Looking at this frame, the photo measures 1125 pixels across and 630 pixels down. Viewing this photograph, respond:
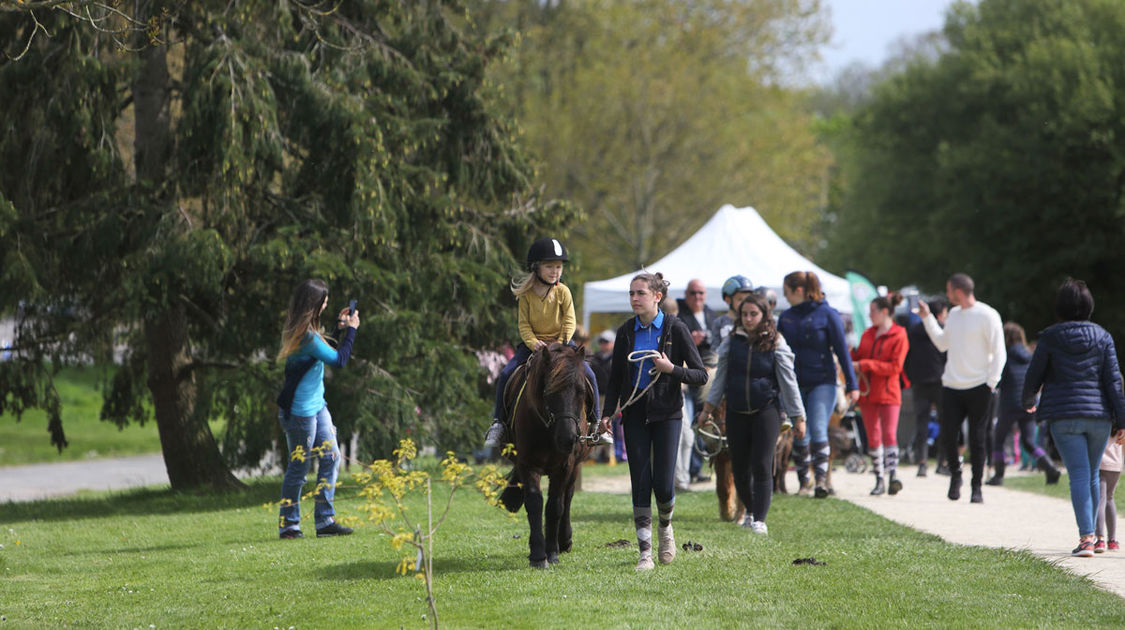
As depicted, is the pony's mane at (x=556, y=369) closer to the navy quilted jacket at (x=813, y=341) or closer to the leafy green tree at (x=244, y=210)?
the navy quilted jacket at (x=813, y=341)

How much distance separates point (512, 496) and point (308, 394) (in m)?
2.26

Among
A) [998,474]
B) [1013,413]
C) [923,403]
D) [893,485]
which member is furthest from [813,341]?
[923,403]

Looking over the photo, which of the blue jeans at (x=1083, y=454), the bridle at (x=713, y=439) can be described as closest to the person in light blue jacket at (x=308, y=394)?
the bridle at (x=713, y=439)

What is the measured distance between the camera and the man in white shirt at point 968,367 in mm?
13531

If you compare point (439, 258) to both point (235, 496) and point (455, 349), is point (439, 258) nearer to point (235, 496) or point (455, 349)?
point (455, 349)

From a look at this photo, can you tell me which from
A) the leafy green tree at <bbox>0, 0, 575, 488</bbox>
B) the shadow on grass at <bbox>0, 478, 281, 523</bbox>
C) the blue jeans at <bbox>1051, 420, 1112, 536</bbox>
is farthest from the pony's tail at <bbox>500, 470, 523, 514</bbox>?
the shadow on grass at <bbox>0, 478, 281, 523</bbox>

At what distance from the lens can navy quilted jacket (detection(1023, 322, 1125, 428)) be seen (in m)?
9.56

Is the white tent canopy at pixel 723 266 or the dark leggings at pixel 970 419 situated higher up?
the white tent canopy at pixel 723 266

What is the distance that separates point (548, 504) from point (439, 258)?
23.4ft

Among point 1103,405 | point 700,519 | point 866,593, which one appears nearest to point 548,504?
point 866,593

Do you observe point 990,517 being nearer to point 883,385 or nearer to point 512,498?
point 883,385

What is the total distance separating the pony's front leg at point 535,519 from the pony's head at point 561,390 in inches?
15.0

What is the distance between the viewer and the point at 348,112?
46.9 feet

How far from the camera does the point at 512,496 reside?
9.30 m
